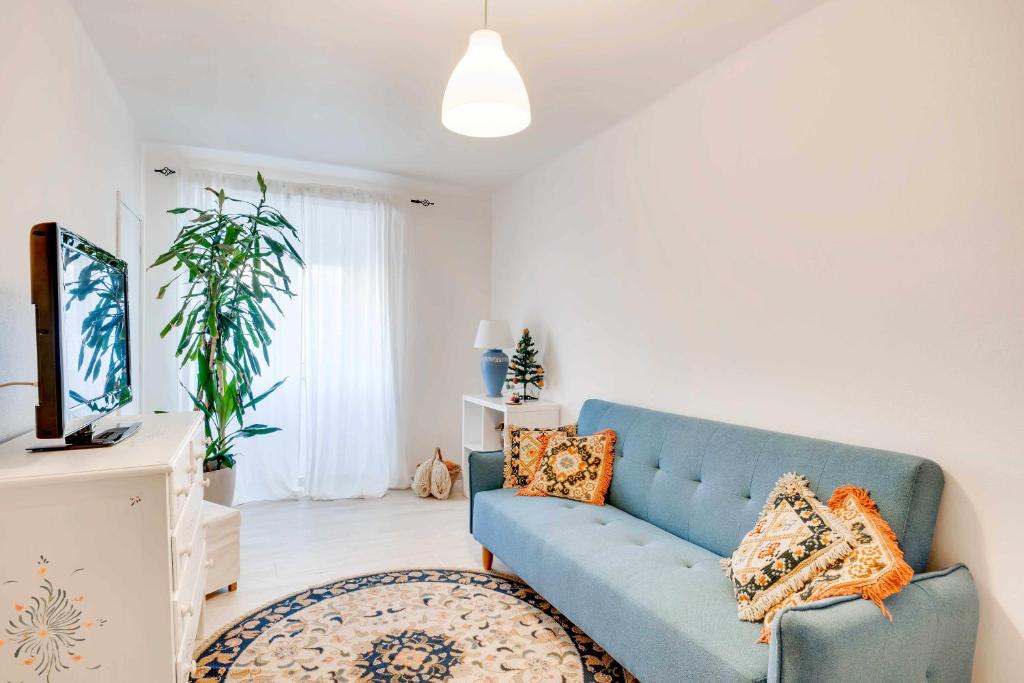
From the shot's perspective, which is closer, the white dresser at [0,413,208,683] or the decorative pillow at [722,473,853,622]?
the white dresser at [0,413,208,683]

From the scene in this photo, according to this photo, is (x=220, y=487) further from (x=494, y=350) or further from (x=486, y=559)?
(x=494, y=350)

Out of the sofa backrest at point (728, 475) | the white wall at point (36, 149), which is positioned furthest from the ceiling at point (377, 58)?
Answer: the sofa backrest at point (728, 475)

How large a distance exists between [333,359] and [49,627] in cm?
308

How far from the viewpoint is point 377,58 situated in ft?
8.65

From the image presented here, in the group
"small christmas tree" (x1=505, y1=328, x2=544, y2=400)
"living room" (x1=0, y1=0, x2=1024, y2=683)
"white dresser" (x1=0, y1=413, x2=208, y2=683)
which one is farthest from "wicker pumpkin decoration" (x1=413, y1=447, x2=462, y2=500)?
"white dresser" (x1=0, y1=413, x2=208, y2=683)

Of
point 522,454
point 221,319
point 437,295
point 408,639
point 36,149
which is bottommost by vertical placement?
point 408,639

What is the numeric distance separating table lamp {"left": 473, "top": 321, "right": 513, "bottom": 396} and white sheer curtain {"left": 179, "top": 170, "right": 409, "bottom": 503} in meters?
0.79

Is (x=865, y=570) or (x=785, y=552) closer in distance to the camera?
(x=865, y=570)

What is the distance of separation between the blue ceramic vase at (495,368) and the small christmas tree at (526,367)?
2.8 inches

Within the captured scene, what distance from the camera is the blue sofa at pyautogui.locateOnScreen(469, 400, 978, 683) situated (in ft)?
4.70

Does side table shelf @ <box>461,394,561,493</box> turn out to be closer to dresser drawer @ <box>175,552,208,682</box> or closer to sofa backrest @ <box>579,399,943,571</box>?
sofa backrest @ <box>579,399,943,571</box>

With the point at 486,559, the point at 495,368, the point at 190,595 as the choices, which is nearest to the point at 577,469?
the point at 486,559

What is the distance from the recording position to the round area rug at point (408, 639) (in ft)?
7.02

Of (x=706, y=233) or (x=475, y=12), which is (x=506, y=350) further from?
(x=475, y=12)
